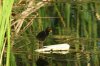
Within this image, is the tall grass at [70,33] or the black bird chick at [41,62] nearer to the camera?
the black bird chick at [41,62]

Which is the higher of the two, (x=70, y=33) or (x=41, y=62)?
(x=70, y=33)

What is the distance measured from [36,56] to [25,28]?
2.02 ft

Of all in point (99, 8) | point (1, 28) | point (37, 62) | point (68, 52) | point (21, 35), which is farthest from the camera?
point (99, 8)

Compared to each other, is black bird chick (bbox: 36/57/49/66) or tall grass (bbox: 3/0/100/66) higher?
tall grass (bbox: 3/0/100/66)

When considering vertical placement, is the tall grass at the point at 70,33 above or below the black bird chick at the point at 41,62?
above

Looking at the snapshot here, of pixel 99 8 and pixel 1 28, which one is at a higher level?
pixel 99 8

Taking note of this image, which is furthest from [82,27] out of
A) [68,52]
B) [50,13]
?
[68,52]

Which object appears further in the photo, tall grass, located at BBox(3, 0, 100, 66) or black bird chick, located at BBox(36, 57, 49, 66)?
tall grass, located at BBox(3, 0, 100, 66)

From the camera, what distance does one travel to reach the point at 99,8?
14.4 ft

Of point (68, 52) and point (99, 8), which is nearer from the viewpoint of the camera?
point (68, 52)

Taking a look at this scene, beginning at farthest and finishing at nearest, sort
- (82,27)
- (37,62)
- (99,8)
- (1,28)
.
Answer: (99,8), (82,27), (37,62), (1,28)

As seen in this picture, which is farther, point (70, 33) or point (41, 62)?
point (70, 33)

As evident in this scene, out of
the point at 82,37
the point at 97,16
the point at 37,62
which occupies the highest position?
the point at 97,16

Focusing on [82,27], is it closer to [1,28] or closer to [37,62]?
[37,62]
